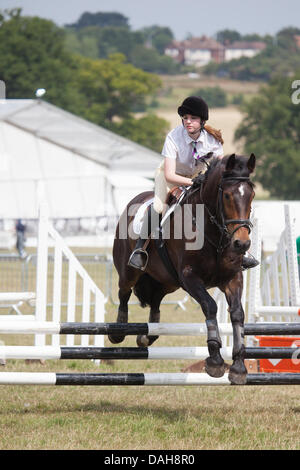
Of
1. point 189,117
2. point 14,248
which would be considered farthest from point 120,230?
point 14,248

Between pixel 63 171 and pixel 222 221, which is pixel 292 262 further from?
pixel 63 171

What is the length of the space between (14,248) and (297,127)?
129 feet

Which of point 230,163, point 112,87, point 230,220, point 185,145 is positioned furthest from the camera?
point 112,87

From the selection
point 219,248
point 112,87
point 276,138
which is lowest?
point 219,248

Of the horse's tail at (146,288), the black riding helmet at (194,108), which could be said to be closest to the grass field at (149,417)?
the horse's tail at (146,288)

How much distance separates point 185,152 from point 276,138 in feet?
198

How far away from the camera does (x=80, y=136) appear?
111 ft

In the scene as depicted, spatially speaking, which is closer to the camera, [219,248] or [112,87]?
[219,248]

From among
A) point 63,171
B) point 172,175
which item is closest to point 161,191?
point 172,175

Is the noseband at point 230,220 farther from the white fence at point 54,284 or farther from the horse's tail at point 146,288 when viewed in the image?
the white fence at point 54,284

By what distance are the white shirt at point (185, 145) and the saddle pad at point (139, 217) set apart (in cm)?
66

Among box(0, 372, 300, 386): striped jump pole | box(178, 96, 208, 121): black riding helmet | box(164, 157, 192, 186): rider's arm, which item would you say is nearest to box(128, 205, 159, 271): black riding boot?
box(164, 157, 192, 186): rider's arm

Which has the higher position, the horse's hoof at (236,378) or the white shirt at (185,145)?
the white shirt at (185,145)

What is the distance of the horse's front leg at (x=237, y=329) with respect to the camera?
209 inches
